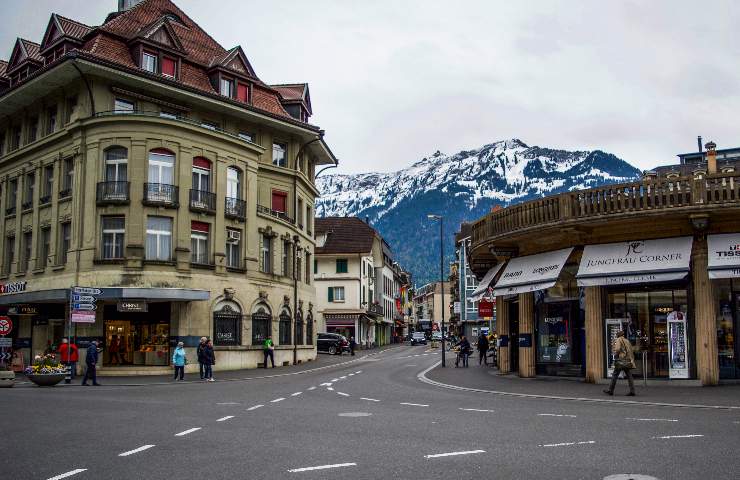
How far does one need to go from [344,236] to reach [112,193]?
41.2 m

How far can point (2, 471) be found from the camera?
28.2 feet

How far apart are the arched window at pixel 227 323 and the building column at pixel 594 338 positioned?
1966 cm

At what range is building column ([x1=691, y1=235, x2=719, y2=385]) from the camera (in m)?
21.1

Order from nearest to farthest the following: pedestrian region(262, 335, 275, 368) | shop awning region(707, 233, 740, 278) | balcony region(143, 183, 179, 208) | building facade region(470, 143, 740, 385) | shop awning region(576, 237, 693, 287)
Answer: shop awning region(707, 233, 740, 278) → building facade region(470, 143, 740, 385) → shop awning region(576, 237, 693, 287) → balcony region(143, 183, 179, 208) → pedestrian region(262, 335, 275, 368)

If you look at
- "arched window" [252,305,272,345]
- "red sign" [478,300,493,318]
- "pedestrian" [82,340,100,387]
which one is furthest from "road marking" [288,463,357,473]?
"arched window" [252,305,272,345]

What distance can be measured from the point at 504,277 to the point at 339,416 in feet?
43.8

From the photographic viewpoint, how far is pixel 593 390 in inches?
808

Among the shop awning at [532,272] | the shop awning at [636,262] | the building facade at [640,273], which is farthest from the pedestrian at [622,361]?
the shop awning at [532,272]

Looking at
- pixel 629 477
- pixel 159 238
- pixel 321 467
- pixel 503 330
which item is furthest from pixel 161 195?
pixel 629 477

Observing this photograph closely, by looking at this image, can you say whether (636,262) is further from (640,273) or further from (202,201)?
(202,201)

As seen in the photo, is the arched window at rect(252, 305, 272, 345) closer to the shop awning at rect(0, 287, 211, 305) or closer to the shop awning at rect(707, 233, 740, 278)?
the shop awning at rect(0, 287, 211, 305)

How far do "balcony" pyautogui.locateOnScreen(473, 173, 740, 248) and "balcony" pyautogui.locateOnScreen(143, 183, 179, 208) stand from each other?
17601 millimetres

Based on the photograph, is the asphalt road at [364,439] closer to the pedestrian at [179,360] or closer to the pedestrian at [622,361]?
the pedestrian at [622,361]

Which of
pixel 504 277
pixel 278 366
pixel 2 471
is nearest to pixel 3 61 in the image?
pixel 278 366
